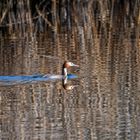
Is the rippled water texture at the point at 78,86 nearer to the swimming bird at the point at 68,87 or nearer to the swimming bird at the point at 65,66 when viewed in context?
the swimming bird at the point at 68,87

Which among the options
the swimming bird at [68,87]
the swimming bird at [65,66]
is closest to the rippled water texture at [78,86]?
the swimming bird at [68,87]

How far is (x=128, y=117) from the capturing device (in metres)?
8.66

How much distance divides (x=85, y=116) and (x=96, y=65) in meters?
3.22

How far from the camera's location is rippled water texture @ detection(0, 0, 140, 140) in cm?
826

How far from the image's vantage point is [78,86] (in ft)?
34.7

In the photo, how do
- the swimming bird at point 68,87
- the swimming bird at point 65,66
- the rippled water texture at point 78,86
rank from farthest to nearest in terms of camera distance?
the swimming bird at point 65,66
the swimming bird at point 68,87
the rippled water texture at point 78,86

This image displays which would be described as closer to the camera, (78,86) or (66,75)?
(78,86)

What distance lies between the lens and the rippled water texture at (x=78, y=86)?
8258mm

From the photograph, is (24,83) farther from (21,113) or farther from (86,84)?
(21,113)

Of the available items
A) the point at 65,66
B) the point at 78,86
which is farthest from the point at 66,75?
the point at 78,86

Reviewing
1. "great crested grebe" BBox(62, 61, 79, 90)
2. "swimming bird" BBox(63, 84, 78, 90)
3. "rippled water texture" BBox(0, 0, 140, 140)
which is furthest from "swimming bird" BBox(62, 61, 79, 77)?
"swimming bird" BBox(63, 84, 78, 90)

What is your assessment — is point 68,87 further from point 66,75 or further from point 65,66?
point 65,66

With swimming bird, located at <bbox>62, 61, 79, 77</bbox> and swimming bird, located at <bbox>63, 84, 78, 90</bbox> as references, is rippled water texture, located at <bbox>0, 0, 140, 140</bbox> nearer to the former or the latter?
swimming bird, located at <bbox>63, 84, 78, 90</bbox>

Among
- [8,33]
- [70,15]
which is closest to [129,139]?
[8,33]
